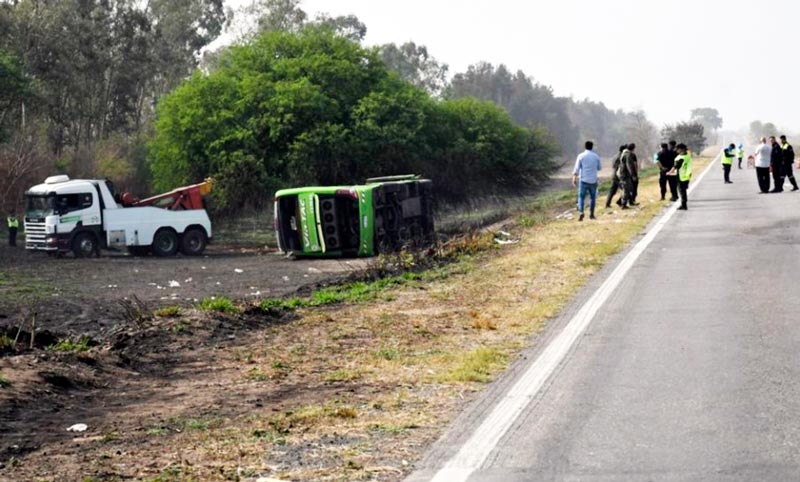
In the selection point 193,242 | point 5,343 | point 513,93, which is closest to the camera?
point 5,343

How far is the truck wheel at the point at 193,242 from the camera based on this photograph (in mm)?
41219

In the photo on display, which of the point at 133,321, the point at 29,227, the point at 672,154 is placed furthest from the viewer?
the point at 29,227

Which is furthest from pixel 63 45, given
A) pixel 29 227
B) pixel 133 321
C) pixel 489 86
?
pixel 489 86

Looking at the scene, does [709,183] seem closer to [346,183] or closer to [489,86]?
[346,183]

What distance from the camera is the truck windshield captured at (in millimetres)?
38844

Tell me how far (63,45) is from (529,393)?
6001cm

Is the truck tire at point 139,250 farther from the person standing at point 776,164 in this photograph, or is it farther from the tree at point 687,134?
the tree at point 687,134

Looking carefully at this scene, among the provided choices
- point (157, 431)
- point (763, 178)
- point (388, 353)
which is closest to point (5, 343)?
point (388, 353)

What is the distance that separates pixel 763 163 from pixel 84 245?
21.7 m

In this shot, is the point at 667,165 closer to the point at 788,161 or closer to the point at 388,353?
the point at 788,161

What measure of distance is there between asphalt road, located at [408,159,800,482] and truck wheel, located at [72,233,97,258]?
25616 mm

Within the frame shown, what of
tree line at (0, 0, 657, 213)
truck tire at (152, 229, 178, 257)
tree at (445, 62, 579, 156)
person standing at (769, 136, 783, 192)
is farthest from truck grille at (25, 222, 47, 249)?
tree at (445, 62, 579, 156)

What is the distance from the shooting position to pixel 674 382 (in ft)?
31.6

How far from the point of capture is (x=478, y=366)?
10609 millimetres
